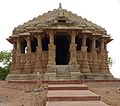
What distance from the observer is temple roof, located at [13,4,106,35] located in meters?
22.9

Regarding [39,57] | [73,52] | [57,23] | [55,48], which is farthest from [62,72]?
[57,23]

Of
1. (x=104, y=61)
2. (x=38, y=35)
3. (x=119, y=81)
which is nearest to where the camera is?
(x=119, y=81)

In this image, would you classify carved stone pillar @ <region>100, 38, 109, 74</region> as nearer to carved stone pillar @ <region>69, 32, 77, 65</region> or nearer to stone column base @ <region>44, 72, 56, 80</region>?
carved stone pillar @ <region>69, 32, 77, 65</region>

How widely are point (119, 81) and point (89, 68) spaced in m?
5.41

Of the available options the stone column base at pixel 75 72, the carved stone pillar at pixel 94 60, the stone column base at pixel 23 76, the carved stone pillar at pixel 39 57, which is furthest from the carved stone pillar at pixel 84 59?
the stone column base at pixel 23 76

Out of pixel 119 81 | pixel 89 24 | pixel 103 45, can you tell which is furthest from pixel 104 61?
pixel 119 81

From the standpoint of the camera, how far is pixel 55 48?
23.8 metres

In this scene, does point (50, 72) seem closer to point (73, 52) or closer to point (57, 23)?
point (73, 52)

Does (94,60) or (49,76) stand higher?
(94,60)

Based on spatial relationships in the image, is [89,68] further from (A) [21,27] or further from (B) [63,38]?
(A) [21,27]

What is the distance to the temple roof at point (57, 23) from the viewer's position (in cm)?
2291

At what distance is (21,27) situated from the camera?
25.9m

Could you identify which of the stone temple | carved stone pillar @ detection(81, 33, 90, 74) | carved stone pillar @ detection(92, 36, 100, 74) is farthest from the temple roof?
carved stone pillar @ detection(92, 36, 100, 74)

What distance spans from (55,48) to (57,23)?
6.31ft
